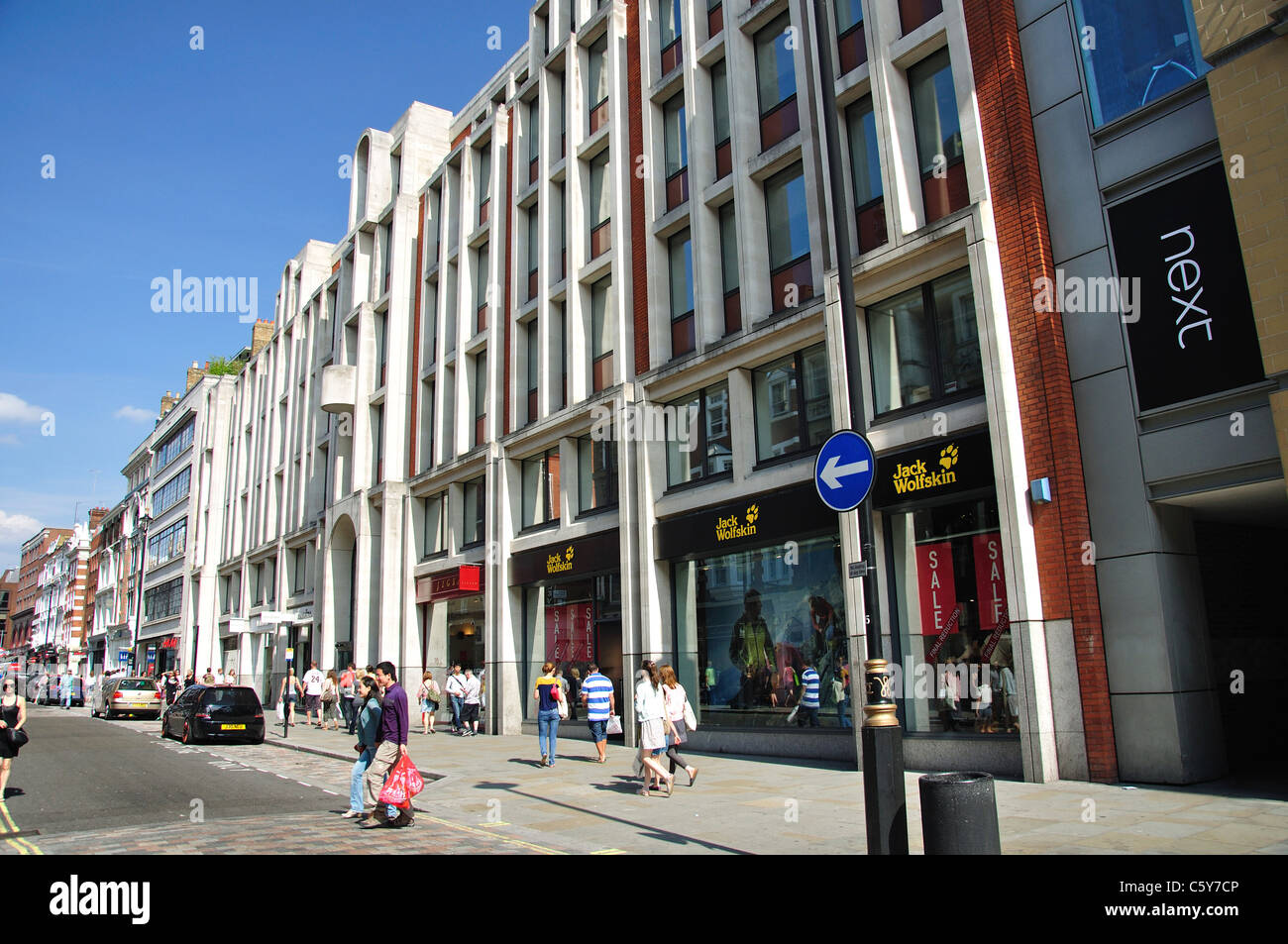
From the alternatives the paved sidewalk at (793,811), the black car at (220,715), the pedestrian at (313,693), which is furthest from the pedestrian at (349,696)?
the paved sidewalk at (793,811)


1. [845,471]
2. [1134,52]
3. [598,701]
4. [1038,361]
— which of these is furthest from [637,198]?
[845,471]

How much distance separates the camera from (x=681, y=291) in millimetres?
20141

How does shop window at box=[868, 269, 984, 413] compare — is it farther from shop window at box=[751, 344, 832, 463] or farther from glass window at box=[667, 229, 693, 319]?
glass window at box=[667, 229, 693, 319]

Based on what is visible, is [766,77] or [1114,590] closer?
[1114,590]

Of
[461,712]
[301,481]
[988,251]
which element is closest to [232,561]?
[301,481]

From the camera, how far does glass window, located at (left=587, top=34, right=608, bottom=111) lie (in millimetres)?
23891

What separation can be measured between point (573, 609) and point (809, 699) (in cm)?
836

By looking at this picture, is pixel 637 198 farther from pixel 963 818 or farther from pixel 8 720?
pixel 963 818

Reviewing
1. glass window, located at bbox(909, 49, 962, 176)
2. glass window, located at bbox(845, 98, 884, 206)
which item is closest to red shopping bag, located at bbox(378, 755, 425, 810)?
glass window, located at bbox(845, 98, 884, 206)

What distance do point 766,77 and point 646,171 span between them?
3.75 meters

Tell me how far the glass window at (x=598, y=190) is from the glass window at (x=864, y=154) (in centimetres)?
845

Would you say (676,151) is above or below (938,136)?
above
